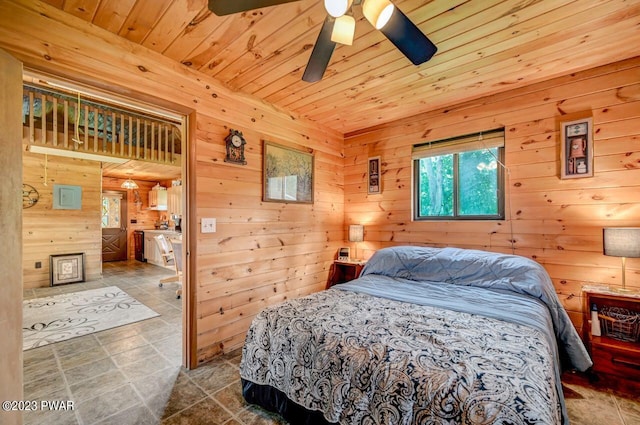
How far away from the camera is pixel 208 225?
2.39m

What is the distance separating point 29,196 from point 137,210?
134 inches

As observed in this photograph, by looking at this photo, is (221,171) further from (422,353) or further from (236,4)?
(422,353)

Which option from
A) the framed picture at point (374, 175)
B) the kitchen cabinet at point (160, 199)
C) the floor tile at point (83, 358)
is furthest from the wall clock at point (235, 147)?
the kitchen cabinet at point (160, 199)

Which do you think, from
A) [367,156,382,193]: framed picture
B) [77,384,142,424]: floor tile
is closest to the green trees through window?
[367,156,382,193]: framed picture

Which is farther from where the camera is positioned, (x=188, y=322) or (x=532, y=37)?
(x=188, y=322)

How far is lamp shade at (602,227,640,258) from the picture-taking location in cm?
194

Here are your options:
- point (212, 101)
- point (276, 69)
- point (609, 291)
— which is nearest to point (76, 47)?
point (212, 101)

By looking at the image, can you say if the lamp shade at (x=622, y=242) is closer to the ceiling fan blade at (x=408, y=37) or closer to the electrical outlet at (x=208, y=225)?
the ceiling fan blade at (x=408, y=37)

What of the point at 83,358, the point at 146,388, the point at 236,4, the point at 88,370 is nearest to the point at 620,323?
the point at 236,4

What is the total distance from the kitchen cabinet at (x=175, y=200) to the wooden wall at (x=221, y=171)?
517 cm

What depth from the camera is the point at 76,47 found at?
171 cm

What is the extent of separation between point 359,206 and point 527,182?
1.92m

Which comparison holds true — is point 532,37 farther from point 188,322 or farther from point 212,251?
point 188,322

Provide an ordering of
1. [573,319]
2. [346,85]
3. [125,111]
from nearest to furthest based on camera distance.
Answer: [573,319]
[346,85]
[125,111]
